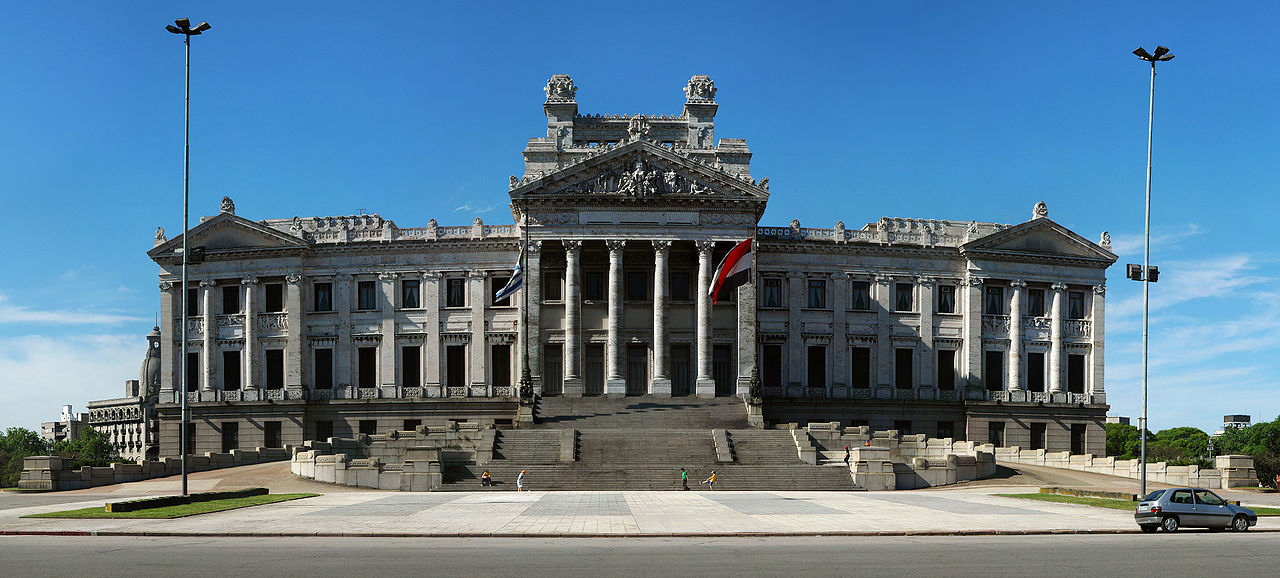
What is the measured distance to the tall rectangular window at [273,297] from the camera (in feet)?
254

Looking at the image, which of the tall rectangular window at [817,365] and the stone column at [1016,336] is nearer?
the tall rectangular window at [817,365]

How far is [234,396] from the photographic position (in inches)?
3022

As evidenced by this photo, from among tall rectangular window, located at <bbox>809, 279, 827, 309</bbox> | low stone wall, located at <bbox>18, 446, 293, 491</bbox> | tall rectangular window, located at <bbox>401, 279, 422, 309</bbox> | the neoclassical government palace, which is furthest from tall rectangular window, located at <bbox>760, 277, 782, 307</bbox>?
low stone wall, located at <bbox>18, 446, 293, 491</bbox>

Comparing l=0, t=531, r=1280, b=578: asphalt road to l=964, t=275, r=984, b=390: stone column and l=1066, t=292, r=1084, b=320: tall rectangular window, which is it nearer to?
l=964, t=275, r=984, b=390: stone column

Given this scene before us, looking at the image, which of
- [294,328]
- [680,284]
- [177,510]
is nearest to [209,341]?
[294,328]

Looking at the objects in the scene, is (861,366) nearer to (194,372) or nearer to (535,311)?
(535,311)

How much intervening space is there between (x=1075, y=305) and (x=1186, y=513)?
4957 cm

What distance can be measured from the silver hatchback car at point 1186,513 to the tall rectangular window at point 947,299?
4528cm

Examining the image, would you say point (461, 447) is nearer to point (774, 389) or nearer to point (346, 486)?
point (346, 486)

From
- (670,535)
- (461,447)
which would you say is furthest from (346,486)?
(670,535)

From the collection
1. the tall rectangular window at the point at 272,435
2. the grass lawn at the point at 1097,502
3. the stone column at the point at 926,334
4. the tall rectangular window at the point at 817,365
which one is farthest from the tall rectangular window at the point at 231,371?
the grass lawn at the point at 1097,502

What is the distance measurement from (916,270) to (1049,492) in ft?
105

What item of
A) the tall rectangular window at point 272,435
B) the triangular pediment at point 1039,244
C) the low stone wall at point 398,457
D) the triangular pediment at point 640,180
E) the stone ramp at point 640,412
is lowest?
the tall rectangular window at point 272,435

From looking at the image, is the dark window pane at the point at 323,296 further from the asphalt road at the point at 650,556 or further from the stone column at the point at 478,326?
the asphalt road at the point at 650,556
